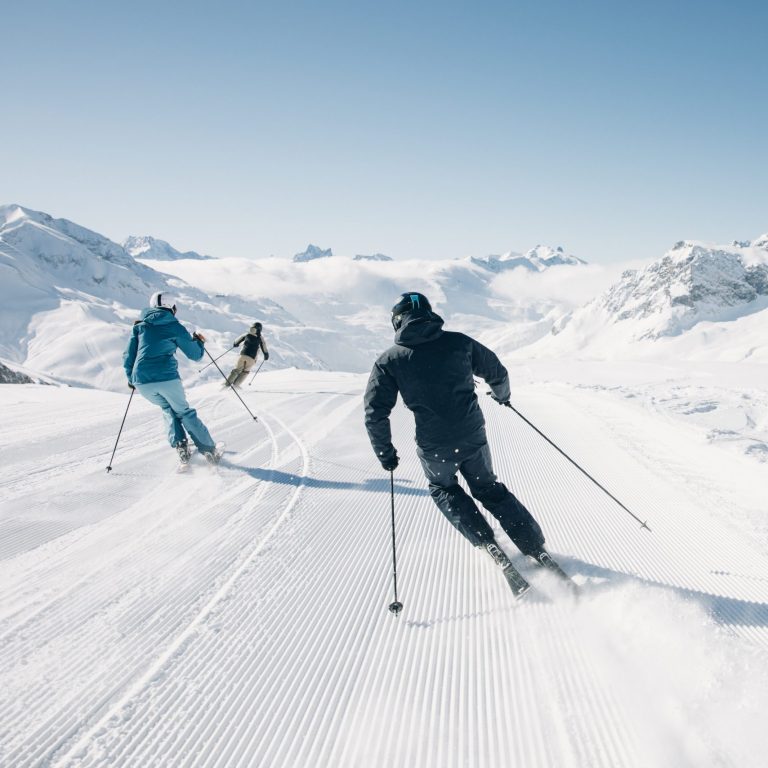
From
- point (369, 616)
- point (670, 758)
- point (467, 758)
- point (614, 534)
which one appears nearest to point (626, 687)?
point (670, 758)

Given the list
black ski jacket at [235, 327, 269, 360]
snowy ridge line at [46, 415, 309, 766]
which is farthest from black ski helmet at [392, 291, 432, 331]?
black ski jacket at [235, 327, 269, 360]

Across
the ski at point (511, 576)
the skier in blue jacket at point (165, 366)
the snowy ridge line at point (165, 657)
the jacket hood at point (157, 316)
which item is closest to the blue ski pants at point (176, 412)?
the skier in blue jacket at point (165, 366)

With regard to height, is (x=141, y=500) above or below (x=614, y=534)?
below

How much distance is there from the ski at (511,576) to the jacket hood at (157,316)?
195 inches

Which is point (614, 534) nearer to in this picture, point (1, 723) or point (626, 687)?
point (626, 687)

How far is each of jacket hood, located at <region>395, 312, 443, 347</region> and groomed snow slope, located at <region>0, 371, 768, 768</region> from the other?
5.74 ft

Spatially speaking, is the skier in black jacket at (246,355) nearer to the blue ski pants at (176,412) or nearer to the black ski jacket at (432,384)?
the blue ski pants at (176,412)

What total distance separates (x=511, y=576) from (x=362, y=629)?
1.04m

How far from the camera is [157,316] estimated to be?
6148mm

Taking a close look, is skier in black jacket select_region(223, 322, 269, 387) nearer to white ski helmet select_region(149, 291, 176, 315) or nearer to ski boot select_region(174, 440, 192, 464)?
white ski helmet select_region(149, 291, 176, 315)

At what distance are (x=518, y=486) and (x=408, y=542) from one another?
6.11 ft

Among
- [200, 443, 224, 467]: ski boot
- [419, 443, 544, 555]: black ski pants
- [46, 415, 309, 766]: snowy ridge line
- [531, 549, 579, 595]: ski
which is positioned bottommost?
[200, 443, 224, 467]: ski boot

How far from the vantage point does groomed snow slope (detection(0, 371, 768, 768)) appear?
216cm

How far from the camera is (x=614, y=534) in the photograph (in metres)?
4.14
